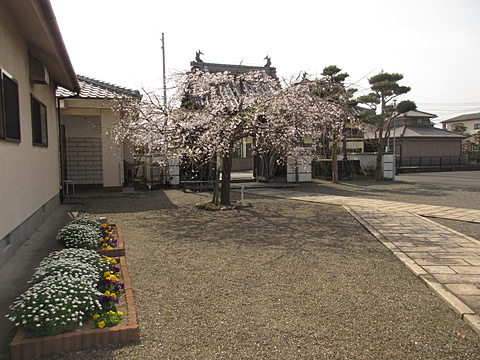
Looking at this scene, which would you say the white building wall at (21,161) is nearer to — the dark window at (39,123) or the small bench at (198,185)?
the dark window at (39,123)

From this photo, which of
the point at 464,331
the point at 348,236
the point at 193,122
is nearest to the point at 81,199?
the point at 193,122

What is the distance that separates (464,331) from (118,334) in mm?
2656

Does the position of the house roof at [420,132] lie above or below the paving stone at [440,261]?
above

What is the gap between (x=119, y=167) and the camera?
12.3 m

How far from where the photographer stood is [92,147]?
517 inches

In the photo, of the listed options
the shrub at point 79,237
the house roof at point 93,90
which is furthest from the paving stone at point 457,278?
the house roof at point 93,90

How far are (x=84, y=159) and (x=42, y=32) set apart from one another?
28.1 ft

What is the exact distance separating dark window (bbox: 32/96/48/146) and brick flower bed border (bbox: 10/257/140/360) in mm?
4891

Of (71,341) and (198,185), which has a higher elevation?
(198,185)

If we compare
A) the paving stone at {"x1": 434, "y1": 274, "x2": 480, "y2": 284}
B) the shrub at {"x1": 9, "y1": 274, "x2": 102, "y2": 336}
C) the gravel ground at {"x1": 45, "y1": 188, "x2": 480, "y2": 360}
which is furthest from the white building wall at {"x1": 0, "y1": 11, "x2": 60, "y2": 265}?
the paving stone at {"x1": 434, "y1": 274, "x2": 480, "y2": 284}

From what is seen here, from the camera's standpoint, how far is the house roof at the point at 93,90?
9777 mm

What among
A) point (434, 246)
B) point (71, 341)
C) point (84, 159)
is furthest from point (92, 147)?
point (71, 341)

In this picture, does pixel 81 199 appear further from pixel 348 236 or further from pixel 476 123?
pixel 476 123

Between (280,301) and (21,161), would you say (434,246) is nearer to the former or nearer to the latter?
(280,301)
